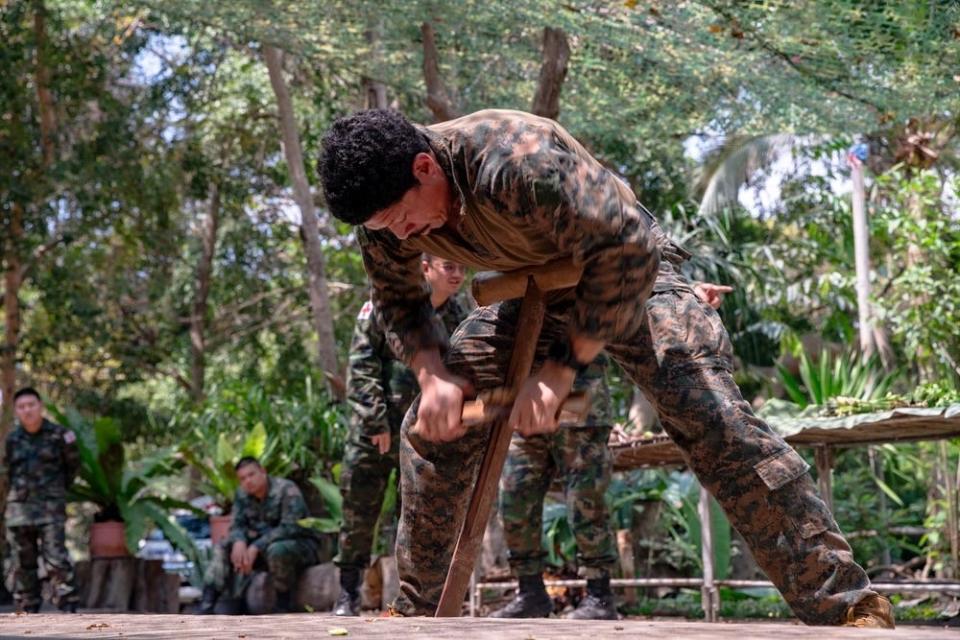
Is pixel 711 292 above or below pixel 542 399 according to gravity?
above

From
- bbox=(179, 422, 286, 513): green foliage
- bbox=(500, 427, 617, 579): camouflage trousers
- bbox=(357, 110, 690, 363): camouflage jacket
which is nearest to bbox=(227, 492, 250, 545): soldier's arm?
bbox=(179, 422, 286, 513): green foliage

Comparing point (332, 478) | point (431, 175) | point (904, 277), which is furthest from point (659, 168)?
point (431, 175)

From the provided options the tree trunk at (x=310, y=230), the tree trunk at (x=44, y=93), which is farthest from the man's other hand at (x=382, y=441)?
the tree trunk at (x=44, y=93)

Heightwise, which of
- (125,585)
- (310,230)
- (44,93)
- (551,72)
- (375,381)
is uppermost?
(44,93)

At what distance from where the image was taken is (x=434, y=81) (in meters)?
9.47

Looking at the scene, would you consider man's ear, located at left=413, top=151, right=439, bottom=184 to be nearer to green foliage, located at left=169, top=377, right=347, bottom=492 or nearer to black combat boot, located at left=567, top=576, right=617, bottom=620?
black combat boot, located at left=567, top=576, right=617, bottom=620

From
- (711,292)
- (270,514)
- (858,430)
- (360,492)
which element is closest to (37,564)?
(270,514)

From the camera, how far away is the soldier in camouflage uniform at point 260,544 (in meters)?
9.69

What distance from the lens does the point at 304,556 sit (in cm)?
991

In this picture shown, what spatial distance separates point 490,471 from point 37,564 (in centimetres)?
806

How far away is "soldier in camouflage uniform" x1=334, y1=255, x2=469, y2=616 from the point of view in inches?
282

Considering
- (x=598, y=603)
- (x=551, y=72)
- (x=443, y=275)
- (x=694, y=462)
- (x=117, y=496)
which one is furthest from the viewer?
(x=117, y=496)

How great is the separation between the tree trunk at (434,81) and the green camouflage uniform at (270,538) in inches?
114

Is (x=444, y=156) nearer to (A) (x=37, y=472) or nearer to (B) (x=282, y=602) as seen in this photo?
(B) (x=282, y=602)
